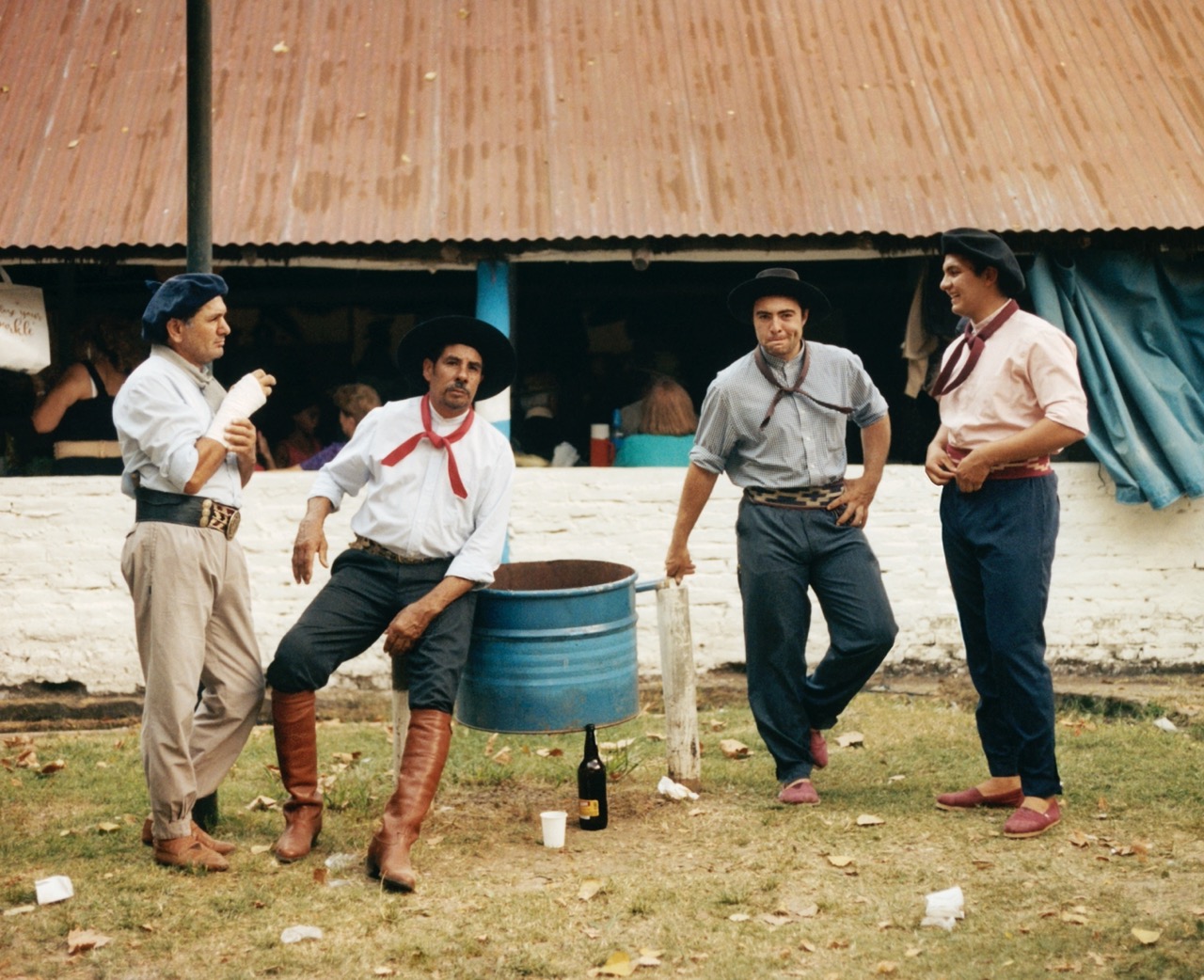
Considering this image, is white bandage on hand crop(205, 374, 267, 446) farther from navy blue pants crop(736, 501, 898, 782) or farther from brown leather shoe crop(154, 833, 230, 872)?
navy blue pants crop(736, 501, 898, 782)

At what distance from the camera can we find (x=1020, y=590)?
531 centimetres

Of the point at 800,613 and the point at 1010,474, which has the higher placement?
the point at 1010,474

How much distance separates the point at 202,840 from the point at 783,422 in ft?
9.42

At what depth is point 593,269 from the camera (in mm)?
10359

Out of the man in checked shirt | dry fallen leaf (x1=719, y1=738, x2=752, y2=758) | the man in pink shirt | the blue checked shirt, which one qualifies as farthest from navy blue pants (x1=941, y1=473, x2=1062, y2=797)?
dry fallen leaf (x1=719, y1=738, x2=752, y2=758)

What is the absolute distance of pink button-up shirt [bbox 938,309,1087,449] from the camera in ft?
17.0

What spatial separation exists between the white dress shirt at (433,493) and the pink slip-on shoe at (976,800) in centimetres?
216

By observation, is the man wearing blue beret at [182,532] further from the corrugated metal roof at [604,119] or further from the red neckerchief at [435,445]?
the corrugated metal roof at [604,119]

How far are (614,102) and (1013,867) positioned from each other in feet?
19.6

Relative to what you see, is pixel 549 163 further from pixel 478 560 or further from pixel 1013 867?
pixel 1013 867

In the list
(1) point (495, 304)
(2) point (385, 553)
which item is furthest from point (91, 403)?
(2) point (385, 553)

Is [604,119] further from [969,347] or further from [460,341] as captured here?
[969,347]

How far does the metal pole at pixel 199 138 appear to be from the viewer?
5.79m

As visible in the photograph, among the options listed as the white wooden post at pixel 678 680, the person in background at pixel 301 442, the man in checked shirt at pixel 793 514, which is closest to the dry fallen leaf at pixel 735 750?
the white wooden post at pixel 678 680
